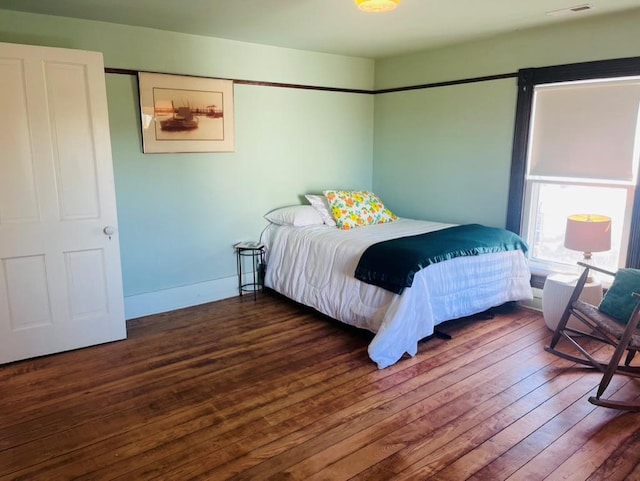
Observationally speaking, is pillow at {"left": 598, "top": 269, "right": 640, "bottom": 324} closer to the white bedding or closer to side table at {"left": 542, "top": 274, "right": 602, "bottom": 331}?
side table at {"left": 542, "top": 274, "right": 602, "bottom": 331}

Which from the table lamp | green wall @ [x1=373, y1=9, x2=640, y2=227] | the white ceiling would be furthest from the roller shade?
the white ceiling

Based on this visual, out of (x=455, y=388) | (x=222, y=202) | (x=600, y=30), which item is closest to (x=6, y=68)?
(x=222, y=202)

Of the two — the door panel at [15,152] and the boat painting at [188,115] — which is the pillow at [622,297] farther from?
the door panel at [15,152]

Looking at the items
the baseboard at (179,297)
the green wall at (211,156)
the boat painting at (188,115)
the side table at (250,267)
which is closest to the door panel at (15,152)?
the green wall at (211,156)

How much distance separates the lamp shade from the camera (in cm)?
322

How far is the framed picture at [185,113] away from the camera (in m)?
3.71

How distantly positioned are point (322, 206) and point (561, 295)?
7.30 feet

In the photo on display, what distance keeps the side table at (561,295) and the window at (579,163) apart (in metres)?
0.33

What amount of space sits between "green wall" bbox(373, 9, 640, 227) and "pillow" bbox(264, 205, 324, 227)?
115 cm

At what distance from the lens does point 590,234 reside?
3238 millimetres

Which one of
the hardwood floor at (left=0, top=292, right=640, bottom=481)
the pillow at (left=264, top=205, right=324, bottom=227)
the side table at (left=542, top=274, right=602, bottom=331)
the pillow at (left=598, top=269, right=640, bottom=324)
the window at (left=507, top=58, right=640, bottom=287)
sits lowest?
the hardwood floor at (left=0, top=292, right=640, bottom=481)

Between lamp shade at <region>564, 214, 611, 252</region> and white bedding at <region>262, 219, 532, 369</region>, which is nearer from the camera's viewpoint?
white bedding at <region>262, 219, 532, 369</region>

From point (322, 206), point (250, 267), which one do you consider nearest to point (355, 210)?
point (322, 206)

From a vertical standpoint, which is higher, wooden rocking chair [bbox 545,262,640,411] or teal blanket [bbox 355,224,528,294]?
teal blanket [bbox 355,224,528,294]
